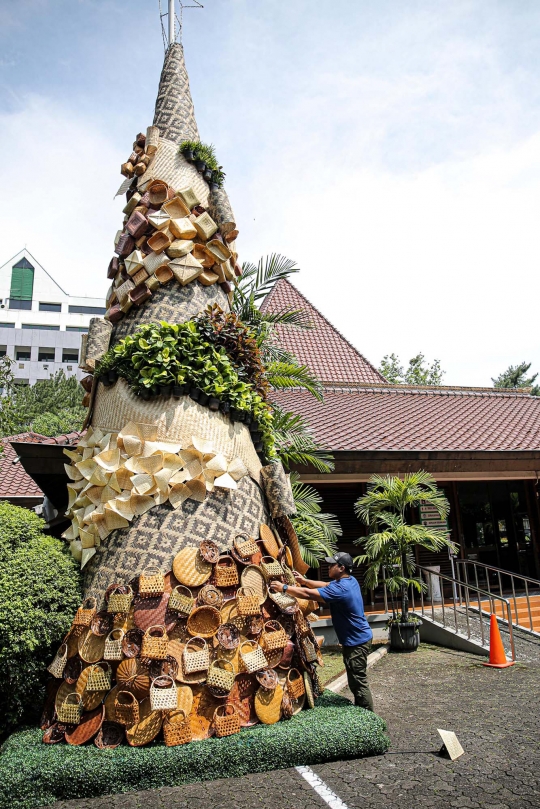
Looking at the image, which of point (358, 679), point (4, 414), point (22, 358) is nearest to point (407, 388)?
point (4, 414)

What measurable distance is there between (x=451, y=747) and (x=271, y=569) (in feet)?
5.99

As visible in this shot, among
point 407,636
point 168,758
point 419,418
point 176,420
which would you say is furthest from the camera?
point 419,418

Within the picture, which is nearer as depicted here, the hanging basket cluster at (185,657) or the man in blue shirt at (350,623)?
the hanging basket cluster at (185,657)

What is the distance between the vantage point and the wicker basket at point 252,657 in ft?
14.6

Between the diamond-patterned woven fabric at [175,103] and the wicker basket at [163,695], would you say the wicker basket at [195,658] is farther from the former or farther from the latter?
the diamond-patterned woven fabric at [175,103]

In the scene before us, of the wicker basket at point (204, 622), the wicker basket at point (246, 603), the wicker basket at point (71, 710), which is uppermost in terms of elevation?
the wicker basket at point (246, 603)

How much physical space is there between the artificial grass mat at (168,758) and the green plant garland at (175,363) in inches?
105

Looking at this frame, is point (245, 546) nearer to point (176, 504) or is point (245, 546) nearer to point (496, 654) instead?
point (176, 504)

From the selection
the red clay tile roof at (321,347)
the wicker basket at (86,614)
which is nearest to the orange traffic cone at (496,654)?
the wicker basket at (86,614)

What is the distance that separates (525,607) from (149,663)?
8328mm

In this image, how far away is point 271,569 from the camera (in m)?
4.93

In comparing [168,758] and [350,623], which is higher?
[350,623]

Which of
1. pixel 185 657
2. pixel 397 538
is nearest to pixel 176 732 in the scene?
pixel 185 657

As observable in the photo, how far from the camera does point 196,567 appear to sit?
4617 millimetres
